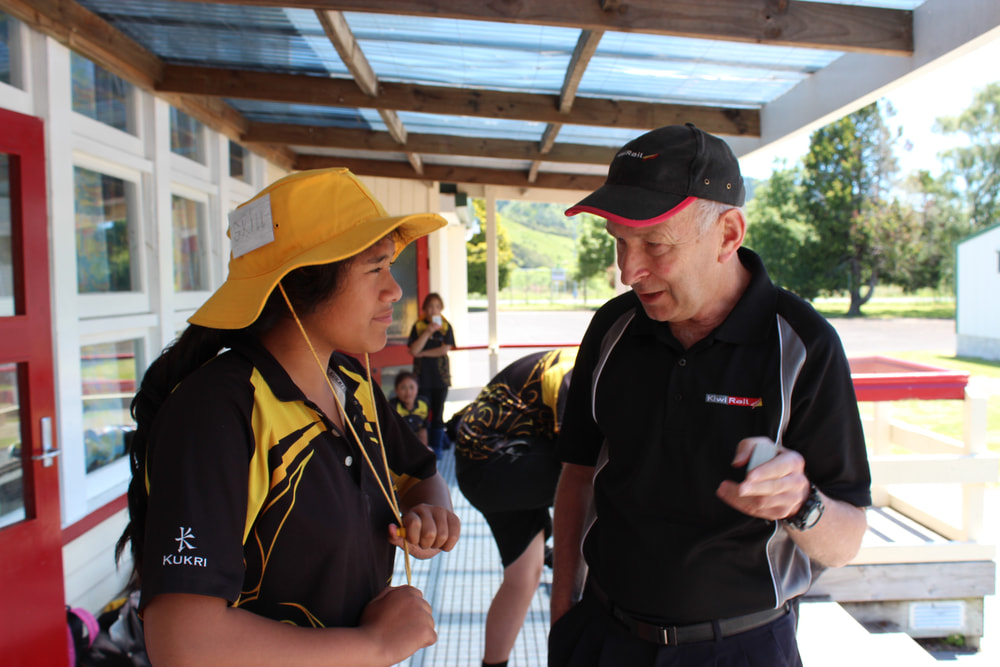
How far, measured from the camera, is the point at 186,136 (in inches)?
173

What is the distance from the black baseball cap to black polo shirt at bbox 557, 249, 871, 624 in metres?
0.23

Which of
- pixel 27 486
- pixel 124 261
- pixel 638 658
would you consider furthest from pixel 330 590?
pixel 124 261

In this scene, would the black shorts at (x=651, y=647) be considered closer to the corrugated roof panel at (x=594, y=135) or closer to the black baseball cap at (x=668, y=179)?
the black baseball cap at (x=668, y=179)

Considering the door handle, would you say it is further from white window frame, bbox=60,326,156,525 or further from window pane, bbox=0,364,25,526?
white window frame, bbox=60,326,156,525

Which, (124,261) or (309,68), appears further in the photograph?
(309,68)

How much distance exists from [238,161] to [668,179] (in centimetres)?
497

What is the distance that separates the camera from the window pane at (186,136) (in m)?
4.17

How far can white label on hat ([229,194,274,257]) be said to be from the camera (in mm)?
1089

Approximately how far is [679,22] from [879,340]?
96.6 feet

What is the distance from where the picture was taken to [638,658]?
1325 mm

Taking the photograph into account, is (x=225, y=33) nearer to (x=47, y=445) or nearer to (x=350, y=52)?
(x=350, y=52)

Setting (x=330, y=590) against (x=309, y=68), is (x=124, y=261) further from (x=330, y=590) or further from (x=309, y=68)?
(x=330, y=590)

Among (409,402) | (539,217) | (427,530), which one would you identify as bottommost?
(409,402)

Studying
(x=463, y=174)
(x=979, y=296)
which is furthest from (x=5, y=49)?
(x=979, y=296)
